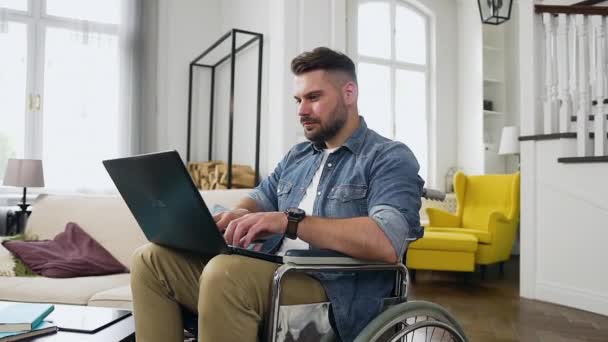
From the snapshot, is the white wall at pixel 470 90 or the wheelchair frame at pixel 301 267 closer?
the wheelchair frame at pixel 301 267

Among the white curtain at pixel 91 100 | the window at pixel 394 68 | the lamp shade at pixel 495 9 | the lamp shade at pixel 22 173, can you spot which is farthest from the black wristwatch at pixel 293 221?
the window at pixel 394 68

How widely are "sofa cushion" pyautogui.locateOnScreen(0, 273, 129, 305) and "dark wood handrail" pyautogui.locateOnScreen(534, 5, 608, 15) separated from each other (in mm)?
3116

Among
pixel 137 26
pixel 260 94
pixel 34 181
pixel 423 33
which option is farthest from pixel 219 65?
pixel 423 33

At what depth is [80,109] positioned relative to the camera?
4.64m

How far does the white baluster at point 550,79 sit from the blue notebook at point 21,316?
3.17 metres

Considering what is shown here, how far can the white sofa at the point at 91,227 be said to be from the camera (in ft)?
7.05

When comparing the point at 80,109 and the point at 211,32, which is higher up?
the point at 211,32

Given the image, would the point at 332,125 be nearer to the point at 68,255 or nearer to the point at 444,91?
the point at 68,255

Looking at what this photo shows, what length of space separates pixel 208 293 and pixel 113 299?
115 cm

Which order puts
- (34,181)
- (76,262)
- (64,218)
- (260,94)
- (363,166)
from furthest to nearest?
(260,94)
(34,181)
(64,218)
(76,262)
(363,166)

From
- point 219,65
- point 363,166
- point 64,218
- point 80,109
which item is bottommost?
point 64,218

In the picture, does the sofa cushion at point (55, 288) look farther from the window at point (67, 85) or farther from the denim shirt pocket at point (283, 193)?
the window at point (67, 85)

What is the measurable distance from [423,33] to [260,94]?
3034 millimetres

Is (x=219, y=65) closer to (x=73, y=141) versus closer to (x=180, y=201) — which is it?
(x=73, y=141)
